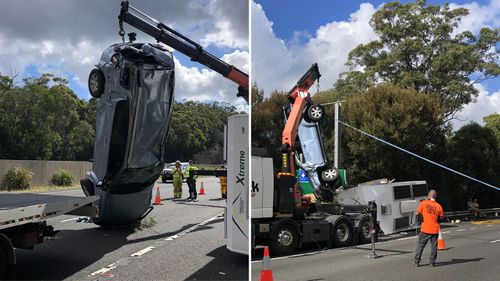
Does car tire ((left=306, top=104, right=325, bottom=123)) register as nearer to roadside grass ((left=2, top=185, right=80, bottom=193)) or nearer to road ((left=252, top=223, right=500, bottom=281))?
road ((left=252, top=223, right=500, bottom=281))

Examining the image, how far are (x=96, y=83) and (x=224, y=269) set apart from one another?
10.8 feet

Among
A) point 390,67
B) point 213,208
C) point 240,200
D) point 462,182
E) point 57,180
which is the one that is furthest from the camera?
point 390,67

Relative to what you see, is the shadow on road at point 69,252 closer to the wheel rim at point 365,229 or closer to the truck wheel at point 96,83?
the truck wheel at point 96,83

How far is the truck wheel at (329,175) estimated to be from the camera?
11.8m

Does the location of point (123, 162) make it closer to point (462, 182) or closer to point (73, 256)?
point (73, 256)

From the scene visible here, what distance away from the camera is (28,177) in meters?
6.39

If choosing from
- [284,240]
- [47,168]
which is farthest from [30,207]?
[284,240]

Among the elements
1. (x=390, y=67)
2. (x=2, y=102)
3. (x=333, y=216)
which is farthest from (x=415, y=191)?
(x=390, y=67)

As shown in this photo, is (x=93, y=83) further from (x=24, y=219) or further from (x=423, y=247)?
(x=423, y=247)

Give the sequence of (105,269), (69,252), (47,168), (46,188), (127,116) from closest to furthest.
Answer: (105,269)
(69,252)
(127,116)
(47,168)
(46,188)

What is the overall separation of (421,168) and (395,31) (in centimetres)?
927

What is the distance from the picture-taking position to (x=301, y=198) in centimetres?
1008

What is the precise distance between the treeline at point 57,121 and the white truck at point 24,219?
736 mm

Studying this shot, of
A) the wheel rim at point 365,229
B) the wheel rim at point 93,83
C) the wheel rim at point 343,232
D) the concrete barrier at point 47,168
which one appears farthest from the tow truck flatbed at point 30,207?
the wheel rim at point 365,229
